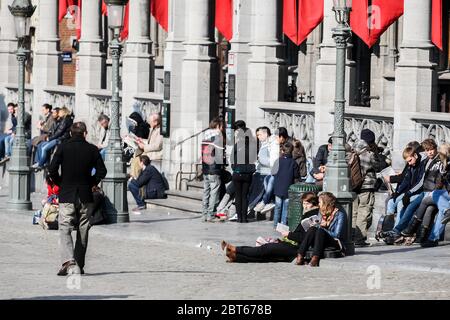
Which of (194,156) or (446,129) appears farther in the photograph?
(194,156)

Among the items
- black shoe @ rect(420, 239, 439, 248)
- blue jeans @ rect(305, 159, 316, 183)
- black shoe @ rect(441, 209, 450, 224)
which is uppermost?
blue jeans @ rect(305, 159, 316, 183)

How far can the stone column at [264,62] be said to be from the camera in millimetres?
33969

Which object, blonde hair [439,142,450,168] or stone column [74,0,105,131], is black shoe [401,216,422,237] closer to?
blonde hair [439,142,450,168]

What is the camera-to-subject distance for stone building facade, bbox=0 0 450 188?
96.0 ft

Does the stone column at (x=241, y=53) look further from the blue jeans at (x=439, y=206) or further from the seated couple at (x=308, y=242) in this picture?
the seated couple at (x=308, y=242)

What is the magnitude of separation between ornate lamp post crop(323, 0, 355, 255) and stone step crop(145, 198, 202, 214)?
7476 mm

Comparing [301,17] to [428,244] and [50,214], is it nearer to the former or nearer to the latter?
[50,214]

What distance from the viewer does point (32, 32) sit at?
57.0 meters

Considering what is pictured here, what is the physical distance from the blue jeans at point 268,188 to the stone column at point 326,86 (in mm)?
1625

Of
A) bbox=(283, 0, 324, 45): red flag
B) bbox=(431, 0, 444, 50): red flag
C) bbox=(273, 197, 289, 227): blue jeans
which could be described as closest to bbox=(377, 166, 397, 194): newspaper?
bbox=(273, 197, 289, 227): blue jeans

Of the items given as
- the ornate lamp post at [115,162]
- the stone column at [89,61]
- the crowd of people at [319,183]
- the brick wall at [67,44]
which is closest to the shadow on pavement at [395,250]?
the crowd of people at [319,183]

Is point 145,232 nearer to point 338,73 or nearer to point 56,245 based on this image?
point 56,245
